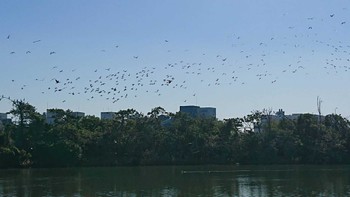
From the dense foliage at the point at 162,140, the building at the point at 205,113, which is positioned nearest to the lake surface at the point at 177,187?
the dense foliage at the point at 162,140

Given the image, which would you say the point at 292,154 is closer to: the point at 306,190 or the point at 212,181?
the point at 212,181

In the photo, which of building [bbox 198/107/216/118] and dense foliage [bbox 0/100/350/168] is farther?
building [bbox 198/107/216/118]

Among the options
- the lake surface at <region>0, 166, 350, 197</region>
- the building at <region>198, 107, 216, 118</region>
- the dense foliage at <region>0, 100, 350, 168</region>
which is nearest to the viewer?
the lake surface at <region>0, 166, 350, 197</region>

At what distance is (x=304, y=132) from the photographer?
73.2 m

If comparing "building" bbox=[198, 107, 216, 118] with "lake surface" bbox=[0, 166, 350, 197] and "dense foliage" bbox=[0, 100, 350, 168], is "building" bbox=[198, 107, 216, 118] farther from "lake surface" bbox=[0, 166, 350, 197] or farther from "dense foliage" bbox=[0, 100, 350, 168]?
"lake surface" bbox=[0, 166, 350, 197]

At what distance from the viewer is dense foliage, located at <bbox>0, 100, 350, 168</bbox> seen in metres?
65.4

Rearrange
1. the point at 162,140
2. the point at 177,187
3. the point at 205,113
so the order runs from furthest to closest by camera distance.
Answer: the point at 205,113 → the point at 162,140 → the point at 177,187

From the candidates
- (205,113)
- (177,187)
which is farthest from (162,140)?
(177,187)

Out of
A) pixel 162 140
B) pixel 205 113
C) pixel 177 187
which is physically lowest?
pixel 177 187

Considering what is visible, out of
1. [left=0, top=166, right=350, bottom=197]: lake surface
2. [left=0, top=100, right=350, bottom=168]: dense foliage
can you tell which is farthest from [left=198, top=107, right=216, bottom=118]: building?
[left=0, top=166, right=350, bottom=197]: lake surface

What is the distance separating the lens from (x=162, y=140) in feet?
229

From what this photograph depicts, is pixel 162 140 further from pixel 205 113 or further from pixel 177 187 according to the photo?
pixel 177 187

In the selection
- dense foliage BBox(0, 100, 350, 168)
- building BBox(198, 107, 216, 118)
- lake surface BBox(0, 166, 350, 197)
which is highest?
building BBox(198, 107, 216, 118)

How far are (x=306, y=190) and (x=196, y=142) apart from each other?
36.2 m
